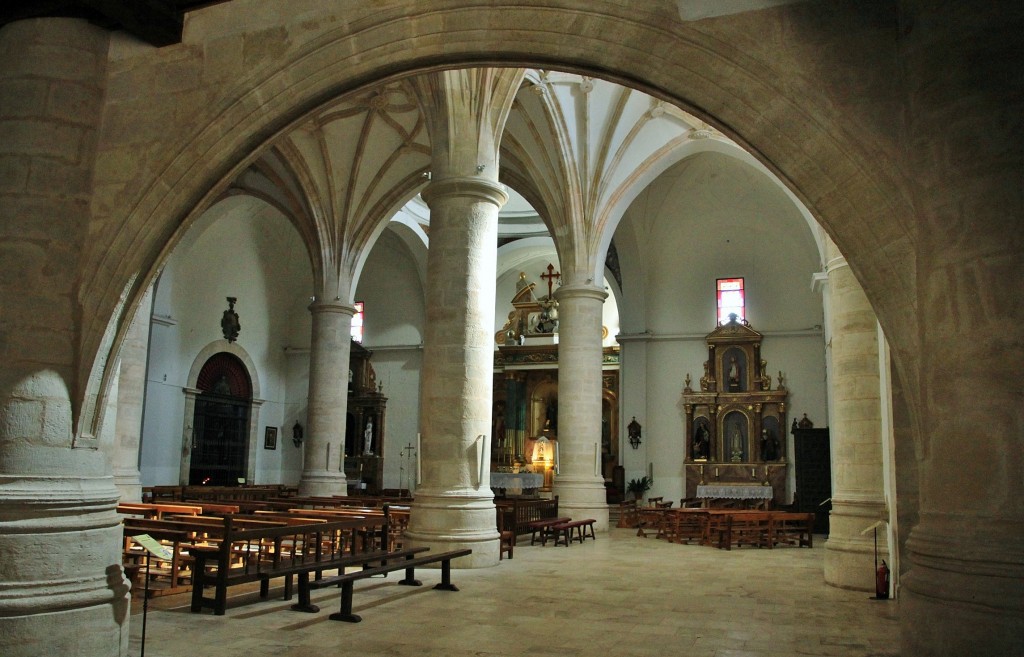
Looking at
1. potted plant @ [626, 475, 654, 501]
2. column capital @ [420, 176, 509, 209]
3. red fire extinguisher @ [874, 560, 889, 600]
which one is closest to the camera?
red fire extinguisher @ [874, 560, 889, 600]

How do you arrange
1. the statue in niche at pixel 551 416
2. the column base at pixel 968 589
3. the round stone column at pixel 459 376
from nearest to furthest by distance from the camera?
the column base at pixel 968 589 → the round stone column at pixel 459 376 → the statue in niche at pixel 551 416

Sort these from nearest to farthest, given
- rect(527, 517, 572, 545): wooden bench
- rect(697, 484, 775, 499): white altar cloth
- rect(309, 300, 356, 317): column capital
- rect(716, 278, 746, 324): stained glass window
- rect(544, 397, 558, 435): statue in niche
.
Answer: rect(527, 517, 572, 545): wooden bench < rect(309, 300, 356, 317): column capital < rect(697, 484, 775, 499): white altar cloth < rect(716, 278, 746, 324): stained glass window < rect(544, 397, 558, 435): statue in niche

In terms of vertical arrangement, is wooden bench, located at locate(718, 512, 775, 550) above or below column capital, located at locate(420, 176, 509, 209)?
below

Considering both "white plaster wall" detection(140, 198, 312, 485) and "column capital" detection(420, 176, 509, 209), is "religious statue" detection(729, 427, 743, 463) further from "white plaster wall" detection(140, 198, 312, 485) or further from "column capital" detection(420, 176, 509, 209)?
"column capital" detection(420, 176, 509, 209)

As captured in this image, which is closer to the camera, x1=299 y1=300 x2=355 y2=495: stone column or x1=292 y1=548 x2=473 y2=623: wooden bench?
x1=292 y1=548 x2=473 y2=623: wooden bench

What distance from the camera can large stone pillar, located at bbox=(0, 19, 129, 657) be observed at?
519 centimetres

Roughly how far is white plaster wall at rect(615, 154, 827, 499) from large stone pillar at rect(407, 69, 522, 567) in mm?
13107

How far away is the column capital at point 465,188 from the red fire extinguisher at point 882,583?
5.96 m

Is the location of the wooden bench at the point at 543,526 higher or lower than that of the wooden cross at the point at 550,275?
lower

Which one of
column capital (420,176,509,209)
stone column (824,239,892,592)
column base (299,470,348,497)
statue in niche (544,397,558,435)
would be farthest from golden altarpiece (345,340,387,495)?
stone column (824,239,892,592)

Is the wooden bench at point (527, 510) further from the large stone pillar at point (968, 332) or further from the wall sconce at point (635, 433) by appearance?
the large stone pillar at point (968, 332)

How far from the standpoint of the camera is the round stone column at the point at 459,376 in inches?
393

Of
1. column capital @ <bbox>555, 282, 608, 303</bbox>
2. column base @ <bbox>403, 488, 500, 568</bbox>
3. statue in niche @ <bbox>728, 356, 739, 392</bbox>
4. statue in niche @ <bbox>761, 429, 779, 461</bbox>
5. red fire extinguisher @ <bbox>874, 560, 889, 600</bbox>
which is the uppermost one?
column capital @ <bbox>555, 282, 608, 303</bbox>

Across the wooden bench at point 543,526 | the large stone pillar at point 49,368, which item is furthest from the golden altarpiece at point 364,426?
the large stone pillar at point 49,368
